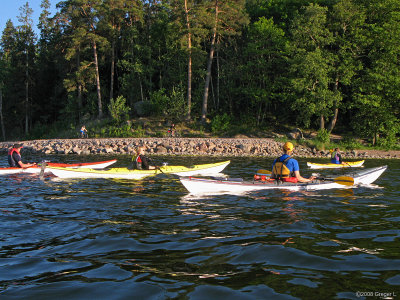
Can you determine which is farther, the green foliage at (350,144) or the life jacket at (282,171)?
the green foliage at (350,144)

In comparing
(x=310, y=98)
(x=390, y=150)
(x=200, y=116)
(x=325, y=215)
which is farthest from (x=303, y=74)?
(x=325, y=215)

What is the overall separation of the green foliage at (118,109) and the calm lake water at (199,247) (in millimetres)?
25876

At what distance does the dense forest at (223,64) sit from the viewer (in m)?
28.1

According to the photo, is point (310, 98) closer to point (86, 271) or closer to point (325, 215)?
point (325, 215)

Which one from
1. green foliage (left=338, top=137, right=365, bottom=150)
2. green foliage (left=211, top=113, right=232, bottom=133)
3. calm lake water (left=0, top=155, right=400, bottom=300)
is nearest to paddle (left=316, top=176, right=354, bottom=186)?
calm lake water (left=0, top=155, right=400, bottom=300)

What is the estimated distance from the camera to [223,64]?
38906mm

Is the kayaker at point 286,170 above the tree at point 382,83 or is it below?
below

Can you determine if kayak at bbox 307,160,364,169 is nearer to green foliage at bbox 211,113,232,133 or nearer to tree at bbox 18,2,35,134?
green foliage at bbox 211,113,232,133

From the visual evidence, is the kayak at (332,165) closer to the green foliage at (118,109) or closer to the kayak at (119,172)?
the kayak at (119,172)

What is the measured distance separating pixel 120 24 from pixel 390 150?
108 feet

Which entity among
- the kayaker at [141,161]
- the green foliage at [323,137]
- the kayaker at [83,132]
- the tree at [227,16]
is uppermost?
the tree at [227,16]

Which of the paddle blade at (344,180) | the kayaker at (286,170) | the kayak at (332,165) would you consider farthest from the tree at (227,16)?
the kayaker at (286,170)

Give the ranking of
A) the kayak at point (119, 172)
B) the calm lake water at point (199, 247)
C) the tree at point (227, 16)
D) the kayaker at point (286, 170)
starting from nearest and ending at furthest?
the calm lake water at point (199, 247) → the kayaker at point (286, 170) → the kayak at point (119, 172) → the tree at point (227, 16)

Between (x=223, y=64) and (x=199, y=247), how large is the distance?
1413 inches
